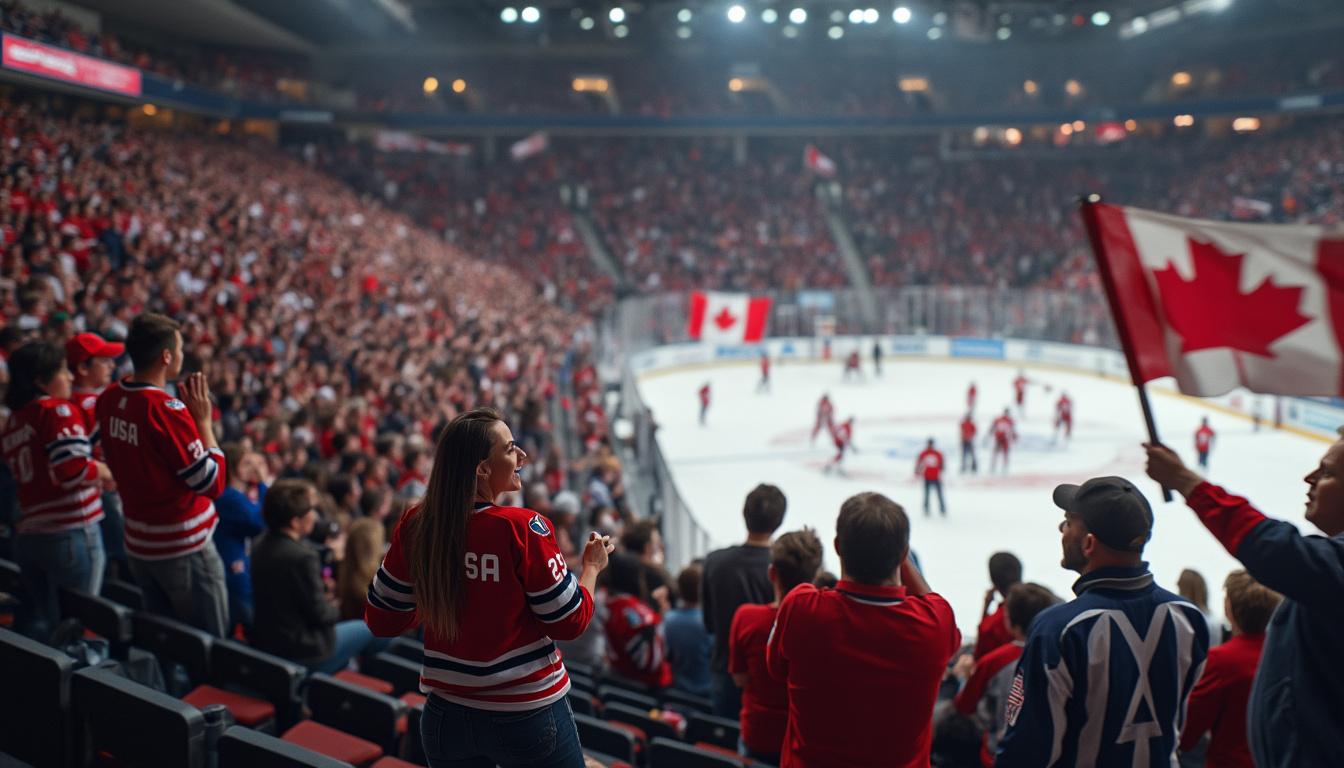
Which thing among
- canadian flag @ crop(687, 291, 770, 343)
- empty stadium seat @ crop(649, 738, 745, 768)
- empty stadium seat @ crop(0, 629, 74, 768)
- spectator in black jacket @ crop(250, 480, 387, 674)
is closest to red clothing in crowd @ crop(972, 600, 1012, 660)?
empty stadium seat @ crop(649, 738, 745, 768)

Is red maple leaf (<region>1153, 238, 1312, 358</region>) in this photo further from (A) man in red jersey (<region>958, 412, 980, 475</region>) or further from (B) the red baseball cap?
(A) man in red jersey (<region>958, 412, 980, 475</region>)

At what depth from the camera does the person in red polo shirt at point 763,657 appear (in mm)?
3443

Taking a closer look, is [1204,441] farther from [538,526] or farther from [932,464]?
[538,526]

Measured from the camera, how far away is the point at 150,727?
2984 millimetres

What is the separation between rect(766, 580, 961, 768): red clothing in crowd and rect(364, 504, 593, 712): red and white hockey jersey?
2.05ft

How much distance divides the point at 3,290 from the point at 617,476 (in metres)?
6.64

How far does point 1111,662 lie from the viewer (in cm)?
247

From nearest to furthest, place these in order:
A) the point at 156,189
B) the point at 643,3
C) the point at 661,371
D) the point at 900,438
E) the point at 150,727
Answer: the point at 150,727 → the point at 156,189 → the point at 900,438 → the point at 661,371 → the point at 643,3

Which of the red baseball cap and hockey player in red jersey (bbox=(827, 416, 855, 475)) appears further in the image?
hockey player in red jersey (bbox=(827, 416, 855, 475))

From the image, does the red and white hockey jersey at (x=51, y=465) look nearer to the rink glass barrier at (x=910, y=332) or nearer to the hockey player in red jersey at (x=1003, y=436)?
the hockey player in red jersey at (x=1003, y=436)

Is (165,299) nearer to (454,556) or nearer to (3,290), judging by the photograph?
(3,290)

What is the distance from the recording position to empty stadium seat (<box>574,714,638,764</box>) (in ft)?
12.4

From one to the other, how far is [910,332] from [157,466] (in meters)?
34.5

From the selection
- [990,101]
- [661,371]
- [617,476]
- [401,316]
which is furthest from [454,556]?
[990,101]
